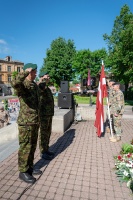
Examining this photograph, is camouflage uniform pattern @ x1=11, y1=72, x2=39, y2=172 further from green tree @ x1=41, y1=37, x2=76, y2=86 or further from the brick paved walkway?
green tree @ x1=41, y1=37, x2=76, y2=86

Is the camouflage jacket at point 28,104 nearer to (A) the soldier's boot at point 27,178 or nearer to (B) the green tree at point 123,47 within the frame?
(A) the soldier's boot at point 27,178

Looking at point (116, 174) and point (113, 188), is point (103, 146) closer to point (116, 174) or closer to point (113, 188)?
point (116, 174)

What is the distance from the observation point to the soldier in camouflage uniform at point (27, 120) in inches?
116

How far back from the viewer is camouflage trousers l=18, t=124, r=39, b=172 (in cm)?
308

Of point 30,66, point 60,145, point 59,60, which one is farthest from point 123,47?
point 59,60

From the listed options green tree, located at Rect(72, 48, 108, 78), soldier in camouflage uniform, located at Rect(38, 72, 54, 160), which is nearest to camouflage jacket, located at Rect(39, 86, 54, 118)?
soldier in camouflage uniform, located at Rect(38, 72, 54, 160)

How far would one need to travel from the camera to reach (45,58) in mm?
37531

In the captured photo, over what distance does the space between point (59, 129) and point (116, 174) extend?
3.29 metres

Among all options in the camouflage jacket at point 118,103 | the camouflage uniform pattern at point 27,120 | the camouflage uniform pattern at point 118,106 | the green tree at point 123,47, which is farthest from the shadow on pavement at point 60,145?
the green tree at point 123,47

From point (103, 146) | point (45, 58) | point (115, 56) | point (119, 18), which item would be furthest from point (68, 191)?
point (45, 58)

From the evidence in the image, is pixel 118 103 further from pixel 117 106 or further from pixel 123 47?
pixel 123 47

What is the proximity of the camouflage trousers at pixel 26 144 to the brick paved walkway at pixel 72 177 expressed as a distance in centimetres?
37

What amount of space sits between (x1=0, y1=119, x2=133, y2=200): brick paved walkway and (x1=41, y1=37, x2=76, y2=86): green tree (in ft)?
101

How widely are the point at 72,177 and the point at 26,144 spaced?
1.17 m
